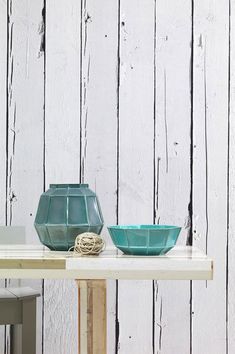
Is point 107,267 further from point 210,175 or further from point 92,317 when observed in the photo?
point 210,175

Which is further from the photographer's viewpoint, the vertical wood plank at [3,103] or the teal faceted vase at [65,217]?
the vertical wood plank at [3,103]

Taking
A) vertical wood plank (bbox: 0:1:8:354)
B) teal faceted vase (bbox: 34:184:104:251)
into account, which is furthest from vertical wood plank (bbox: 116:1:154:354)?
teal faceted vase (bbox: 34:184:104:251)

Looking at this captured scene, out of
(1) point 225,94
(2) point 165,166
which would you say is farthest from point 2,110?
(1) point 225,94

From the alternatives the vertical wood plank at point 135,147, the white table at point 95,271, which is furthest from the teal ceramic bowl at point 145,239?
the vertical wood plank at point 135,147

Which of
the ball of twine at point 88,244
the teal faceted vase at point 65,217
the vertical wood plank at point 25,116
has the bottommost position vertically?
the ball of twine at point 88,244

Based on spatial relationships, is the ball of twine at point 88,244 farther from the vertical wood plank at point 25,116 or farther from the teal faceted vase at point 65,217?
the vertical wood plank at point 25,116

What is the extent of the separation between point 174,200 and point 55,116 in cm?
55

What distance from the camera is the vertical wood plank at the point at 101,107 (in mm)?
2479

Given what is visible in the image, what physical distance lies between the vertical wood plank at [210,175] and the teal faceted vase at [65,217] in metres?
0.81

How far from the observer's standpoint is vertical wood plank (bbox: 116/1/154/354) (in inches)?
97.1

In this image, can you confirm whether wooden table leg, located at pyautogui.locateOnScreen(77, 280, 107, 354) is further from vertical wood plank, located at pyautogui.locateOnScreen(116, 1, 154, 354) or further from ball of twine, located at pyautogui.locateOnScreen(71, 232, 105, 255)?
vertical wood plank, located at pyautogui.locateOnScreen(116, 1, 154, 354)

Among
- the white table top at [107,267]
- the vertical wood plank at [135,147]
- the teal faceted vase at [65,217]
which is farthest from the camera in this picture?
the vertical wood plank at [135,147]

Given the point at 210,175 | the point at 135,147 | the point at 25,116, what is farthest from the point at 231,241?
the point at 25,116

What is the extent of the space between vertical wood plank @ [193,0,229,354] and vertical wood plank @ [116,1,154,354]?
7.0 inches
